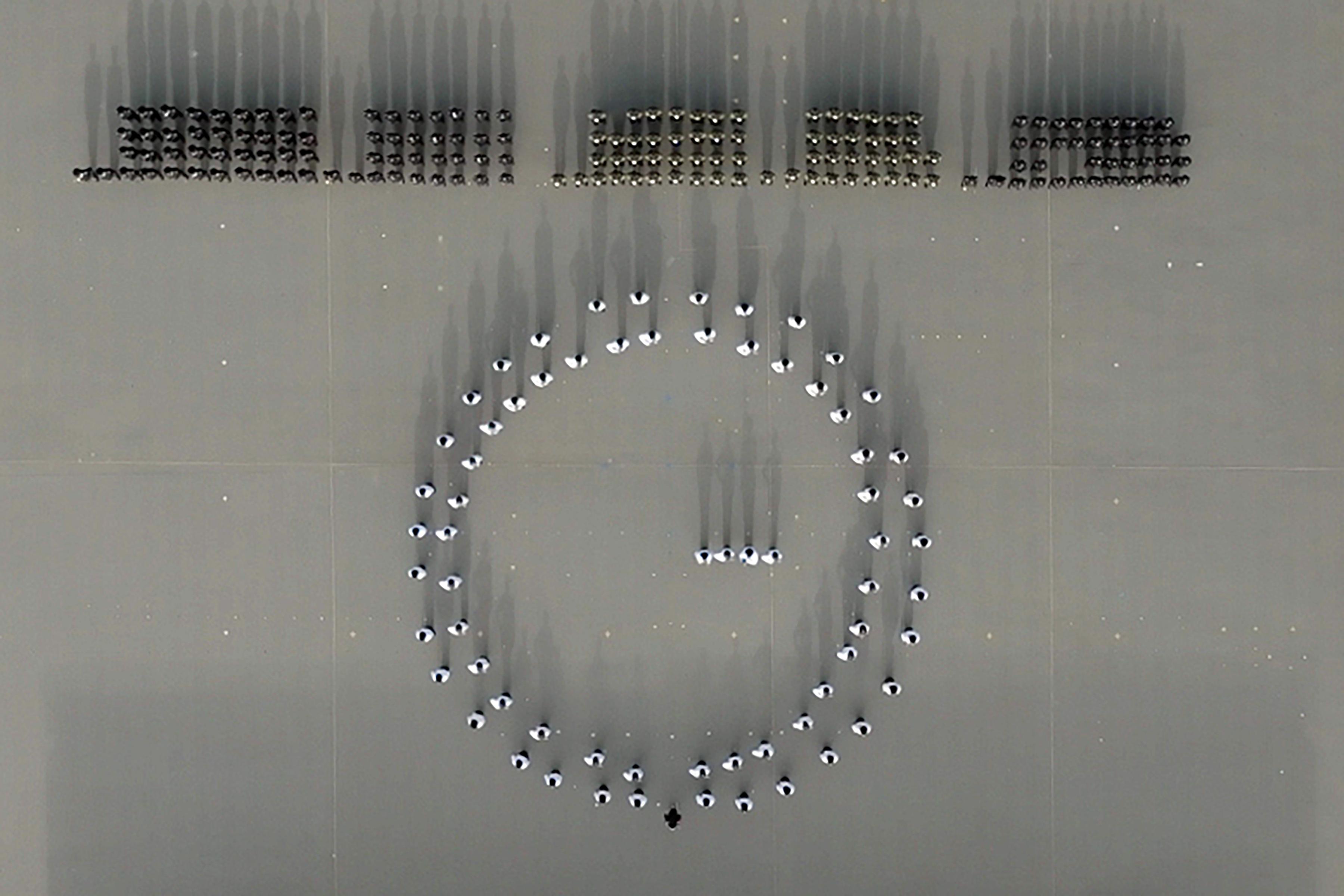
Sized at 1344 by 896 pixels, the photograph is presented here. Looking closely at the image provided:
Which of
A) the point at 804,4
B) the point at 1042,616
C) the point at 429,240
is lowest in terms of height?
the point at 1042,616

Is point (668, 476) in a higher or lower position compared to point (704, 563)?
higher

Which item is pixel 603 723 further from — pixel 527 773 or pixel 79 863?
pixel 79 863

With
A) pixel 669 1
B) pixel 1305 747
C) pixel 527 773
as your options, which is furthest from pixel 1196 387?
pixel 527 773

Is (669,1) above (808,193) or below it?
above
